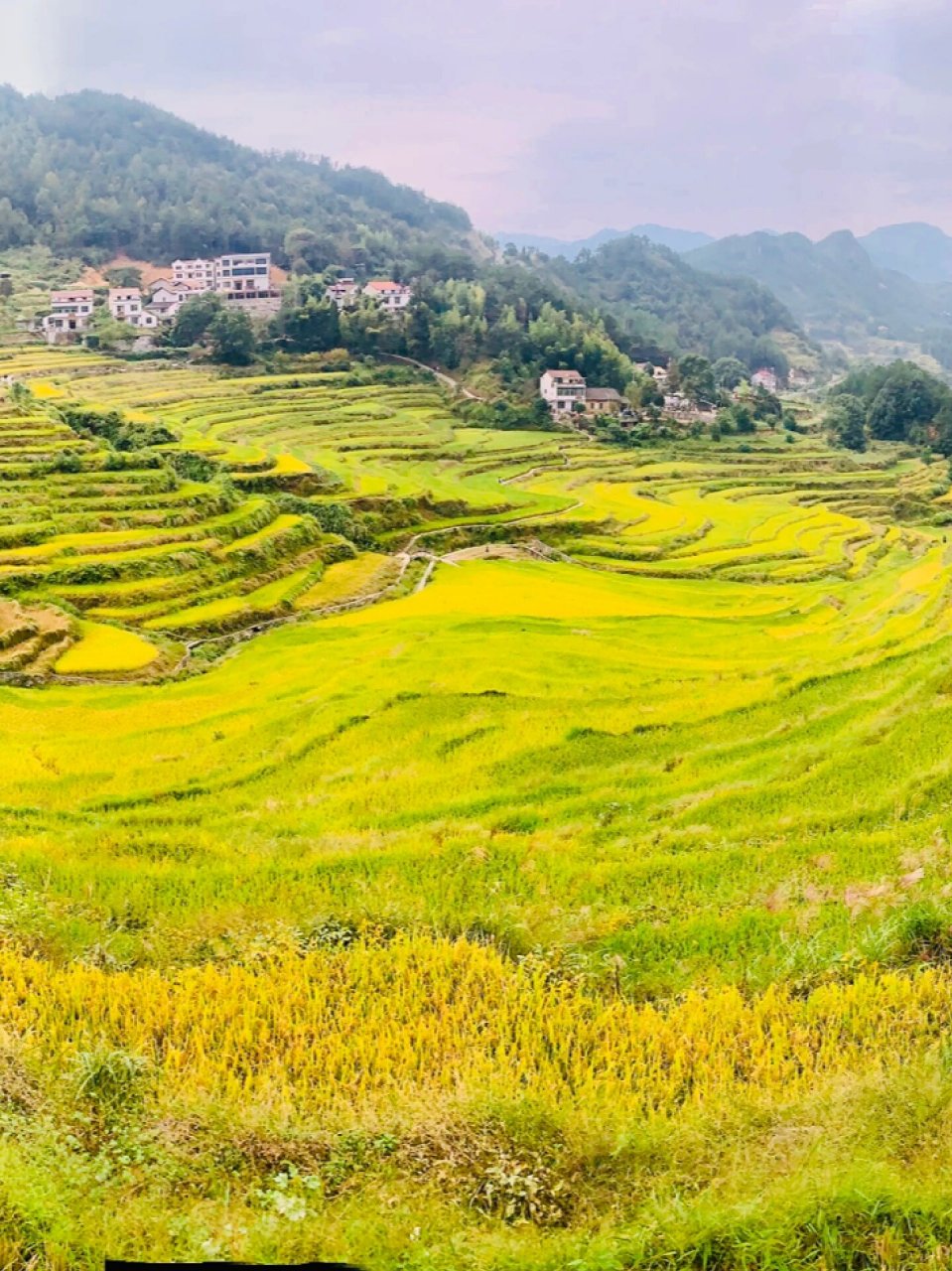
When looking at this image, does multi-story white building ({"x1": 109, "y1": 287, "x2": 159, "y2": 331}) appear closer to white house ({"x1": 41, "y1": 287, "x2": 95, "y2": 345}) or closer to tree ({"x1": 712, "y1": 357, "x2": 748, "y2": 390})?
white house ({"x1": 41, "y1": 287, "x2": 95, "y2": 345})

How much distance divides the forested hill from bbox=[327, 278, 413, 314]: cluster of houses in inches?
795

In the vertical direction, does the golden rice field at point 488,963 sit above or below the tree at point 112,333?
below

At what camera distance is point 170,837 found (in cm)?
832

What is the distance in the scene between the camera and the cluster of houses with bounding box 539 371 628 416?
68188 mm

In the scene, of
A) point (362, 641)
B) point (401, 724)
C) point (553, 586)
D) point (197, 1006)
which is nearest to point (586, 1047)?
point (197, 1006)

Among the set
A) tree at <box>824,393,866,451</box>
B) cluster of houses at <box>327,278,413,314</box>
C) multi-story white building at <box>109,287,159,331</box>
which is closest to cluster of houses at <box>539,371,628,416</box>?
tree at <box>824,393,866,451</box>

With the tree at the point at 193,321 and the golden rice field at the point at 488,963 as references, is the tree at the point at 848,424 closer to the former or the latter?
the tree at the point at 193,321

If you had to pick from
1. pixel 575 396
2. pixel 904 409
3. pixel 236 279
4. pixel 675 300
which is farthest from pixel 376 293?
pixel 675 300

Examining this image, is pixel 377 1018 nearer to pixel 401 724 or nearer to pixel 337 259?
pixel 401 724

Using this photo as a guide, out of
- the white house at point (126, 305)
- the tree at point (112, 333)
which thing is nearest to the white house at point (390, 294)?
the white house at point (126, 305)

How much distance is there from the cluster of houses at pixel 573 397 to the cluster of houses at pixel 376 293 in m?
20.4

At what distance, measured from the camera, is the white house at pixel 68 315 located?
67875 millimetres

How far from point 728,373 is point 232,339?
61.3m

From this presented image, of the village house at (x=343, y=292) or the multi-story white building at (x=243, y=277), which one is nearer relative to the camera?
the village house at (x=343, y=292)
